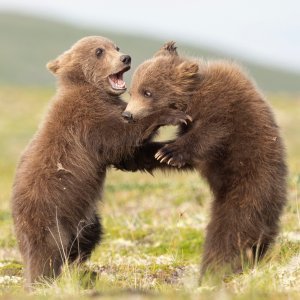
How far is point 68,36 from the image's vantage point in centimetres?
11656

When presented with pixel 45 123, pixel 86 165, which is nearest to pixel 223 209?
pixel 86 165

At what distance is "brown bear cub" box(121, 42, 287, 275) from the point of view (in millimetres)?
7180

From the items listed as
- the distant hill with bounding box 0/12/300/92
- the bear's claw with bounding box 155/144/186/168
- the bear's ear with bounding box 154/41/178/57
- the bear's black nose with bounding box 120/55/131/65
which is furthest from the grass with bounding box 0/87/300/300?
the distant hill with bounding box 0/12/300/92

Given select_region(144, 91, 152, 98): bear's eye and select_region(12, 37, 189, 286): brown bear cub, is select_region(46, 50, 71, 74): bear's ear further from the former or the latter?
select_region(144, 91, 152, 98): bear's eye

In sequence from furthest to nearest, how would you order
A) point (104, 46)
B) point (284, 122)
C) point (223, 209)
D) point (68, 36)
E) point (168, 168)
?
1. point (68, 36)
2. point (284, 122)
3. point (104, 46)
4. point (168, 168)
5. point (223, 209)

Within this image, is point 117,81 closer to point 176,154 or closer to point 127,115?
point 127,115

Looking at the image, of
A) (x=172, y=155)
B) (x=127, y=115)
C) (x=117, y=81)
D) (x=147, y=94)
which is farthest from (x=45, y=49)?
(x=172, y=155)

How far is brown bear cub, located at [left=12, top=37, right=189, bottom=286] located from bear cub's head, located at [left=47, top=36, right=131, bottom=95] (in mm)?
77

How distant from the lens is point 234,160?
732 centimetres

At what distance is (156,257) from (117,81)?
2018mm

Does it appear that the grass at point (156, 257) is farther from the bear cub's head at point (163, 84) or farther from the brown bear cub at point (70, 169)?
the bear cub's head at point (163, 84)

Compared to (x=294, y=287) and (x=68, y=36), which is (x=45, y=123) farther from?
(x=68, y=36)

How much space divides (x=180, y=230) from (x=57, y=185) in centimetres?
276

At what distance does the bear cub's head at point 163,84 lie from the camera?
7.86m
